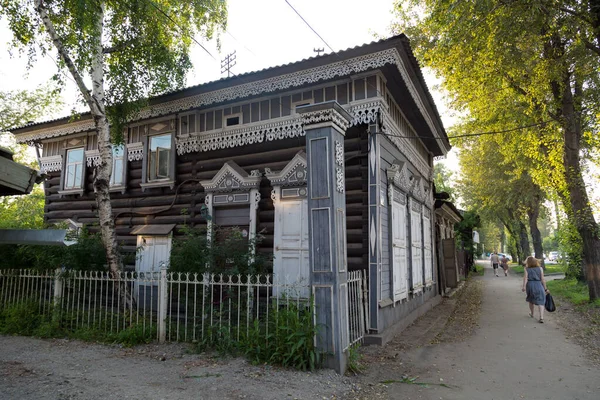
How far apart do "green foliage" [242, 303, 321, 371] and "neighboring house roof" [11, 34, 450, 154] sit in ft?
14.9

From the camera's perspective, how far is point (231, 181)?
29.2 ft

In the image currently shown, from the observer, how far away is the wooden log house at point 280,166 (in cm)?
744

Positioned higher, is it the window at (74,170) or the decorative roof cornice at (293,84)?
the decorative roof cornice at (293,84)

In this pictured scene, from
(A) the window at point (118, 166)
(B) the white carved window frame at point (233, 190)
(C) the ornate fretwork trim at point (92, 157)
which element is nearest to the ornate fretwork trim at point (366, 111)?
(B) the white carved window frame at point (233, 190)

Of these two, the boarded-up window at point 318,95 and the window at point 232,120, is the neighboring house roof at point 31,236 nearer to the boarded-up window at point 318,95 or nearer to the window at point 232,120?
the boarded-up window at point 318,95

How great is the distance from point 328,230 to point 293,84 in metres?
3.87

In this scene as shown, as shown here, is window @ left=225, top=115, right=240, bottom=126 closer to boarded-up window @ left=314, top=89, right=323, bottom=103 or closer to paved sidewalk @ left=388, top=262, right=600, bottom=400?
boarded-up window @ left=314, top=89, right=323, bottom=103

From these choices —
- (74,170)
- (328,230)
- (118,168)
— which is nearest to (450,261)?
(328,230)

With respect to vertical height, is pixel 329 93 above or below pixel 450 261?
above

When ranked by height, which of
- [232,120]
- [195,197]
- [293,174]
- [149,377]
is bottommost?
[149,377]

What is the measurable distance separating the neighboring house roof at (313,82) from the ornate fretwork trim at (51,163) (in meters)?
0.94

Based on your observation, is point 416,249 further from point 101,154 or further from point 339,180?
point 101,154

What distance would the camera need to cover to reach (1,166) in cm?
311

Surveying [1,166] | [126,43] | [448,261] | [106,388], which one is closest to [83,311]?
[106,388]
